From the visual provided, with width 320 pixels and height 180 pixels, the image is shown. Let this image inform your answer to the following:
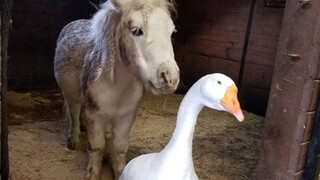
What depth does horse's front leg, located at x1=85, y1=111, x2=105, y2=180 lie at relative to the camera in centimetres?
145

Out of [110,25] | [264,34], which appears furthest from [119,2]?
[264,34]

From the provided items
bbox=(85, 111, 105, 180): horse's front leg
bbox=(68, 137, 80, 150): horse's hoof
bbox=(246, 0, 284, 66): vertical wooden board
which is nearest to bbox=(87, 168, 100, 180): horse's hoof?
bbox=(85, 111, 105, 180): horse's front leg

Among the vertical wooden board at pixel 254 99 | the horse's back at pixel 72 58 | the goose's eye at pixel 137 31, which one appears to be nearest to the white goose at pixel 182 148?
the goose's eye at pixel 137 31

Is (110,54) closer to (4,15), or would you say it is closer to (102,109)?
(102,109)

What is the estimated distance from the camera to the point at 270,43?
285 cm

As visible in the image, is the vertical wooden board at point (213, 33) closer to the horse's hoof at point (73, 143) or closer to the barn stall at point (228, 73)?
the barn stall at point (228, 73)

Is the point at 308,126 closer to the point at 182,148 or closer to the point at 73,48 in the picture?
the point at 182,148

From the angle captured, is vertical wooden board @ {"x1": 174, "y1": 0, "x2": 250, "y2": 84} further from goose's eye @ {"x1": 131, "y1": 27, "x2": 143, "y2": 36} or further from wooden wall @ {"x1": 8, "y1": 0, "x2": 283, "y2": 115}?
goose's eye @ {"x1": 131, "y1": 27, "x2": 143, "y2": 36}

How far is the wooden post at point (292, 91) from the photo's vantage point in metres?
1.12

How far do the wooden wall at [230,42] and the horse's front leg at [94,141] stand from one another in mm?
1828

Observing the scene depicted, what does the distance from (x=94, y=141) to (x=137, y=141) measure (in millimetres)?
568

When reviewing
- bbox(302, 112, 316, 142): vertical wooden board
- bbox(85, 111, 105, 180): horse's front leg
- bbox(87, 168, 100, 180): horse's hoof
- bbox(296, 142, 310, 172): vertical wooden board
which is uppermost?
bbox(302, 112, 316, 142): vertical wooden board

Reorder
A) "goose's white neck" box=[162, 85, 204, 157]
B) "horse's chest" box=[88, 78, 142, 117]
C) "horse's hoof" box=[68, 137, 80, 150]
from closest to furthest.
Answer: "goose's white neck" box=[162, 85, 204, 157]
"horse's chest" box=[88, 78, 142, 117]
"horse's hoof" box=[68, 137, 80, 150]

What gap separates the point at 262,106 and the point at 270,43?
0.57m
